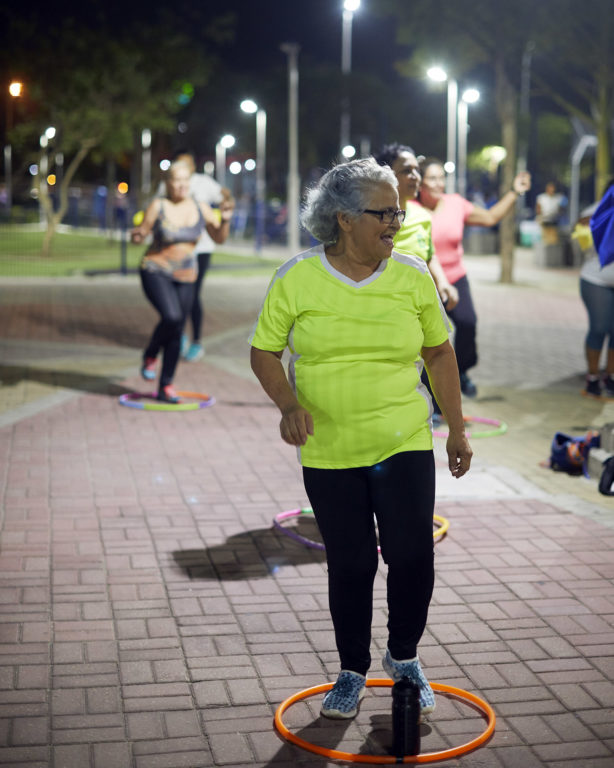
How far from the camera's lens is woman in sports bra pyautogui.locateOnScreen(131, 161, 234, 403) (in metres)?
9.08

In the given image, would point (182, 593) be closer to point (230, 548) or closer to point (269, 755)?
point (230, 548)

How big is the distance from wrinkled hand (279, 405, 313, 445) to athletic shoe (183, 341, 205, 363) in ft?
28.7

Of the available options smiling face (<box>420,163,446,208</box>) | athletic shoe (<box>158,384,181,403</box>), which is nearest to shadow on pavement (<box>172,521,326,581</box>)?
smiling face (<box>420,163,446,208</box>)

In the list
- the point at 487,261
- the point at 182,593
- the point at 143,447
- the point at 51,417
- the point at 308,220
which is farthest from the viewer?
the point at 487,261

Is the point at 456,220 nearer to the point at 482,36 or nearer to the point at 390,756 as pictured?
the point at 390,756

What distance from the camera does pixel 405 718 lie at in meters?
3.47

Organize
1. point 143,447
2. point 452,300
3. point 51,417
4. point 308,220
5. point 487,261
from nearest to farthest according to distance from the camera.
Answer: point 308,220
point 452,300
point 143,447
point 51,417
point 487,261

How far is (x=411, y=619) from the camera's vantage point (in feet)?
12.3

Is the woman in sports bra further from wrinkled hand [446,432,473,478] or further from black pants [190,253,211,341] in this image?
wrinkled hand [446,432,473,478]

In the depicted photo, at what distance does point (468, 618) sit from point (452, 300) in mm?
2940

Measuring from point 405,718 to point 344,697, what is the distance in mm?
387

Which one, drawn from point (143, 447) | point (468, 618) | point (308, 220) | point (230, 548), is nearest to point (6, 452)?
point (143, 447)

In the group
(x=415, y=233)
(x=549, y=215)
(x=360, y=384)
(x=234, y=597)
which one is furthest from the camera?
(x=549, y=215)

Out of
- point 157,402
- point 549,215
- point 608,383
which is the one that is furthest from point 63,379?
point 549,215
